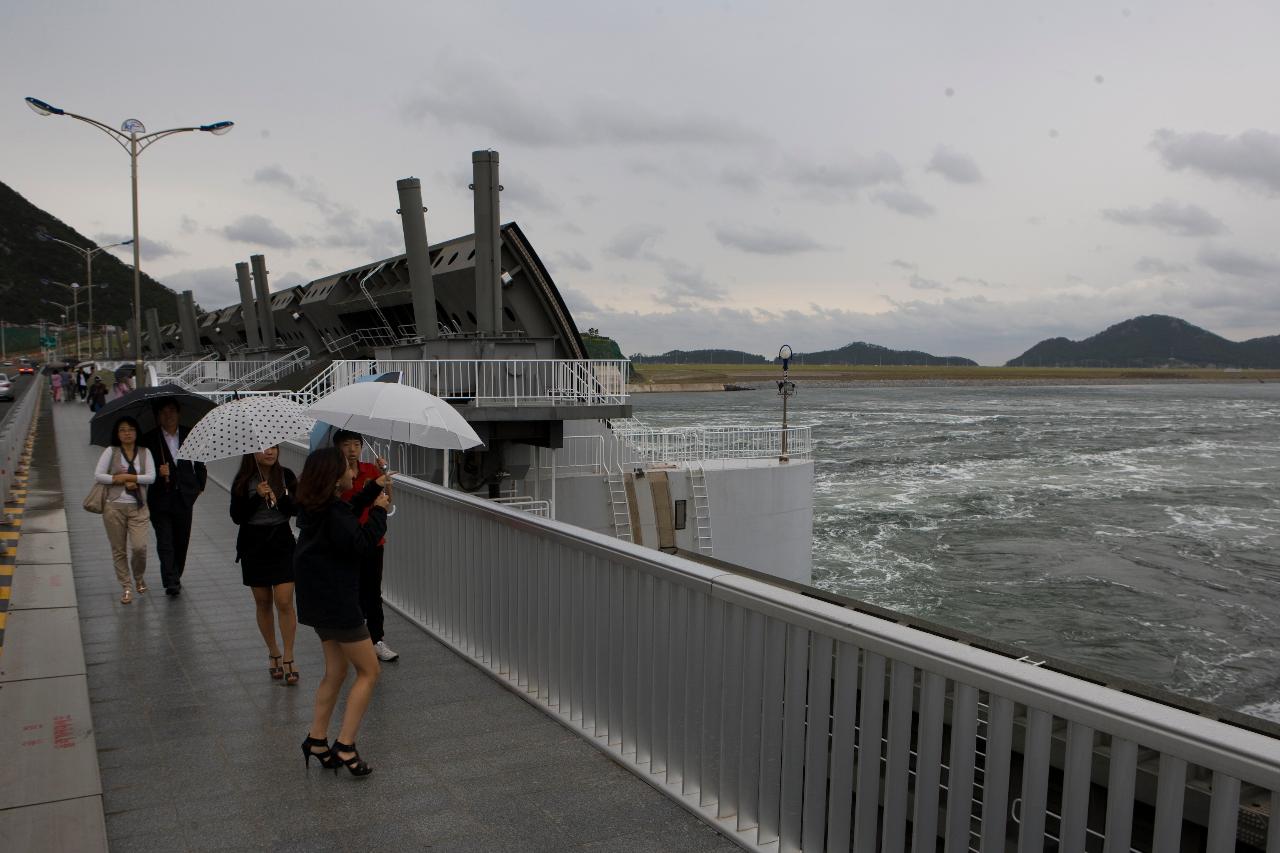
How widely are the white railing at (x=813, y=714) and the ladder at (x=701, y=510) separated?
19.8 meters

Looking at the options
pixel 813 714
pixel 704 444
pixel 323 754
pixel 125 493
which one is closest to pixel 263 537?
pixel 323 754

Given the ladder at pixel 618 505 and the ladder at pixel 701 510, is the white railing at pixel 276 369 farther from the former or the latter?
the ladder at pixel 701 510

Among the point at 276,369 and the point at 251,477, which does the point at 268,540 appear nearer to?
the point at 251,477

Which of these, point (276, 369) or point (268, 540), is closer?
point (268, 540)

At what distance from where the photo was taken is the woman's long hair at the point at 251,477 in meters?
6.12

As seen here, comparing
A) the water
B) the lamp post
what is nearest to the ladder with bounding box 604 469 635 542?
the lamp post

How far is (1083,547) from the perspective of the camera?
34531mm

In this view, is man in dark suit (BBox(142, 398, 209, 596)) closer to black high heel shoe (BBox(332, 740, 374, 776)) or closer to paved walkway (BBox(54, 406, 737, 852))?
paved walkway (BBox(54, 406, 737, 852))

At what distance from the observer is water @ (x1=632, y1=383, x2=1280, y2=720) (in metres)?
23.3

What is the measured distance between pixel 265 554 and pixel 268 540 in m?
0.09

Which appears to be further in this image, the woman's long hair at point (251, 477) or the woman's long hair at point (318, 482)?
the woman's long hair at point (251, 477)

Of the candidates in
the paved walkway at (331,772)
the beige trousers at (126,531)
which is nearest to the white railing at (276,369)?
the beige trousers at (126,531)

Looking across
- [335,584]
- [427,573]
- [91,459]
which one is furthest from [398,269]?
[335,584]

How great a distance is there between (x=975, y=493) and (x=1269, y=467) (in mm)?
24275
